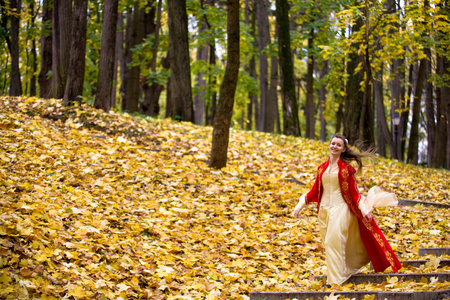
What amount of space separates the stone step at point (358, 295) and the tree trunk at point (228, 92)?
549 centimetres

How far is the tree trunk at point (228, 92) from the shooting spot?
9.54 metres

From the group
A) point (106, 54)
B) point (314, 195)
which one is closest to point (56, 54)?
point (106, 54)

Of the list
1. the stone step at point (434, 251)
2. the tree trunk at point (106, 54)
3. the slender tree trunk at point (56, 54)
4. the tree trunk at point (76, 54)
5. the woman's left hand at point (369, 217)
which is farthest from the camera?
the slender tree trunk at point (56, 54)

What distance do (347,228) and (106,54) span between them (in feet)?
29.1

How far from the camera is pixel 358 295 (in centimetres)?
417

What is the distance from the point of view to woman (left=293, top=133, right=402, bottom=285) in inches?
203

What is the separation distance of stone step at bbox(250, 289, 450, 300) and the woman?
76 centimetres

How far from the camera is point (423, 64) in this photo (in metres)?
15.5

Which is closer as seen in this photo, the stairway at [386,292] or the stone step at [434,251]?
the stairway at [386,292]

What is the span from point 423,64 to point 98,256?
46.8ft

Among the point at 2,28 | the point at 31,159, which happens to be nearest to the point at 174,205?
the point at 31,159

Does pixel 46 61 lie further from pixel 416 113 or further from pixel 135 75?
pixel 416 113

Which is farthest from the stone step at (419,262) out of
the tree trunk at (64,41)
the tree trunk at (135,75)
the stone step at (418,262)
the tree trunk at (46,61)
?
the tree trunk at (46,61)

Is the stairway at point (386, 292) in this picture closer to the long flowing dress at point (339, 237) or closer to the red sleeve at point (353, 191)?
the long flowing dress at point (339, 237)
